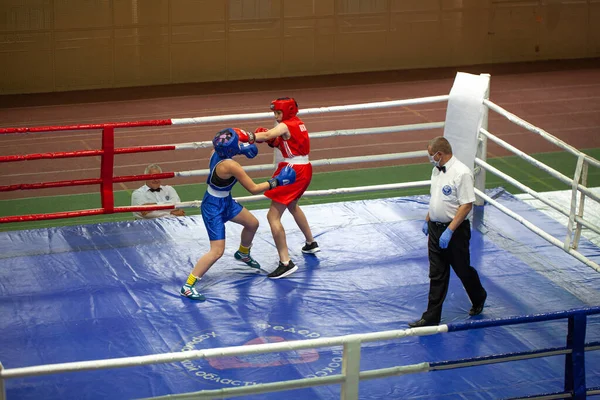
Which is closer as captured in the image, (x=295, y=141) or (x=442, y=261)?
(x=442, y=261)

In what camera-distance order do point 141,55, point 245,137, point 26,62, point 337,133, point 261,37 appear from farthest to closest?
1. point 261,37
2. point 141,55
3. point 26,62
4. point 337,133
5. point 245,137

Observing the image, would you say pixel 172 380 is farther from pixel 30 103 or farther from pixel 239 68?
pixel 239 68

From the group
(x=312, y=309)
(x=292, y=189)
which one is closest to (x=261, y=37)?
(x=292, y=189)

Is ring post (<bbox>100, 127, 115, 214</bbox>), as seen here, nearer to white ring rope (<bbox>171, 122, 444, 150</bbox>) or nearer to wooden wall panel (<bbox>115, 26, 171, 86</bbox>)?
white ring rope (<bbox>171, 122, 444, 150</bbox>)

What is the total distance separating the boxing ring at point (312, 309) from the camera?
6.46 metres

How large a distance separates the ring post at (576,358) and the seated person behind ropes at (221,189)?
125 inches

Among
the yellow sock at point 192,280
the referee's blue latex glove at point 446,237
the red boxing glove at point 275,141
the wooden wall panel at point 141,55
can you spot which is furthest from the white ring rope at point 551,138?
the wooden wall panel at point 141,55

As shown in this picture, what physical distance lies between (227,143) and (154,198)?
86.8 inches

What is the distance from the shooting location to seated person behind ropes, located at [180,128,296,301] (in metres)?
7.86

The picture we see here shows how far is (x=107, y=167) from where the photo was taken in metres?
9.12

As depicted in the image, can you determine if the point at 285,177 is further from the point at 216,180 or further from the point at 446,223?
the point at 446,223

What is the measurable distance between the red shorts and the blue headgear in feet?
2.46

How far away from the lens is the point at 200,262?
8008 mm

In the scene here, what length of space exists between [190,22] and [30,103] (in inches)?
141
